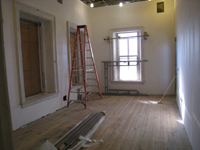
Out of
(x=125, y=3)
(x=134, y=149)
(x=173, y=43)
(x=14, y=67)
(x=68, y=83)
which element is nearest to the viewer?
(x=134, y=149)

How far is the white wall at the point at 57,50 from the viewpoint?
9.80 ft

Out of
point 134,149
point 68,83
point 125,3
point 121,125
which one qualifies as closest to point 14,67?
point 68,83

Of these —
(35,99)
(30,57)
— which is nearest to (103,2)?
(30,57)

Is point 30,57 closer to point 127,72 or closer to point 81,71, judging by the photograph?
point 81,71

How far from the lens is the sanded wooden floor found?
8.13 feet

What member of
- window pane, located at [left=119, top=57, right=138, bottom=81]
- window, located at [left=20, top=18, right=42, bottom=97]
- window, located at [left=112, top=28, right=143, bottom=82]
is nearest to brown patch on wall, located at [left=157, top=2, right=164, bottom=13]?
window, located at [left=112, top=28, right=143, bottom=82]

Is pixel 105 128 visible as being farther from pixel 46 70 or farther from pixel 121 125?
pixel 46 70

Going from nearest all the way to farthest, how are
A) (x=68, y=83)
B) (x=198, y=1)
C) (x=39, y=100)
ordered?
(x=198, y=1)
(x=39, y=100)
(x=68, y=83)

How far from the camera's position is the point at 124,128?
308 cm

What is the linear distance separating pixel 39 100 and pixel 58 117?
57cm

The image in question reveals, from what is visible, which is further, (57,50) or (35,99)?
(57,50)

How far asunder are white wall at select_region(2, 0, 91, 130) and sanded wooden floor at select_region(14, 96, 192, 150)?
223mm

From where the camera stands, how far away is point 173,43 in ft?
18.8

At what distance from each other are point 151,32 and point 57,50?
3.48 meters
